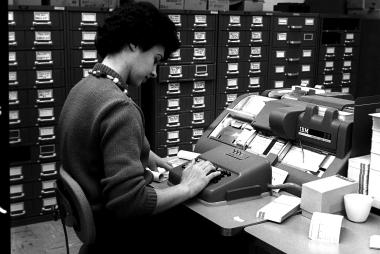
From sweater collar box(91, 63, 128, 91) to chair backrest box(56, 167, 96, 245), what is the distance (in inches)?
13.0

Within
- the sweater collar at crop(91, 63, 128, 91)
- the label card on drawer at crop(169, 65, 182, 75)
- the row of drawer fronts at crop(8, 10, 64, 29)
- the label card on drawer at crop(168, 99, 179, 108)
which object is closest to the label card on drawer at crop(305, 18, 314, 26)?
the label card on drawer at crop(169, 65, 182, 75)

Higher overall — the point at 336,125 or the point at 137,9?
the point at 137,9

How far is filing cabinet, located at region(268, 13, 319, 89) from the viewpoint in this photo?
4414 millimetres

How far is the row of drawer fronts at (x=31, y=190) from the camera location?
348cm

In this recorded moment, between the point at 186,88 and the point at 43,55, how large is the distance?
114 centimetres

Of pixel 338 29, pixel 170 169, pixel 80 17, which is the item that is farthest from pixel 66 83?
pixel 338 29

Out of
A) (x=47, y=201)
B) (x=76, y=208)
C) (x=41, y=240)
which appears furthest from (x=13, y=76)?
(x=76, y=208)

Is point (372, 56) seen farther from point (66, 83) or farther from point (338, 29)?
point (66, 83)

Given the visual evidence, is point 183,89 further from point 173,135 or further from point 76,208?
point 76,208

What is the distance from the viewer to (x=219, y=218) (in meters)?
1.71

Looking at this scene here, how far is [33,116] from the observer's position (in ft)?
11.5

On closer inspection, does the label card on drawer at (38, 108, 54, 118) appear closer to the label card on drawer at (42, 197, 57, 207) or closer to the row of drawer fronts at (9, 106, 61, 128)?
the row of drawer fronts at (9, 106, 61, 128)

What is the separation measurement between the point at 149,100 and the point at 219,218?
7.90ft

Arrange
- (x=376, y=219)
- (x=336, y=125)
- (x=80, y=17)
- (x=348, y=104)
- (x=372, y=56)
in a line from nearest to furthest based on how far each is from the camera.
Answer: (x=376, y=219)
(x=336, y=125)
(x=348, y=104)
(x=80, y=17)
(x=372, y=56)
